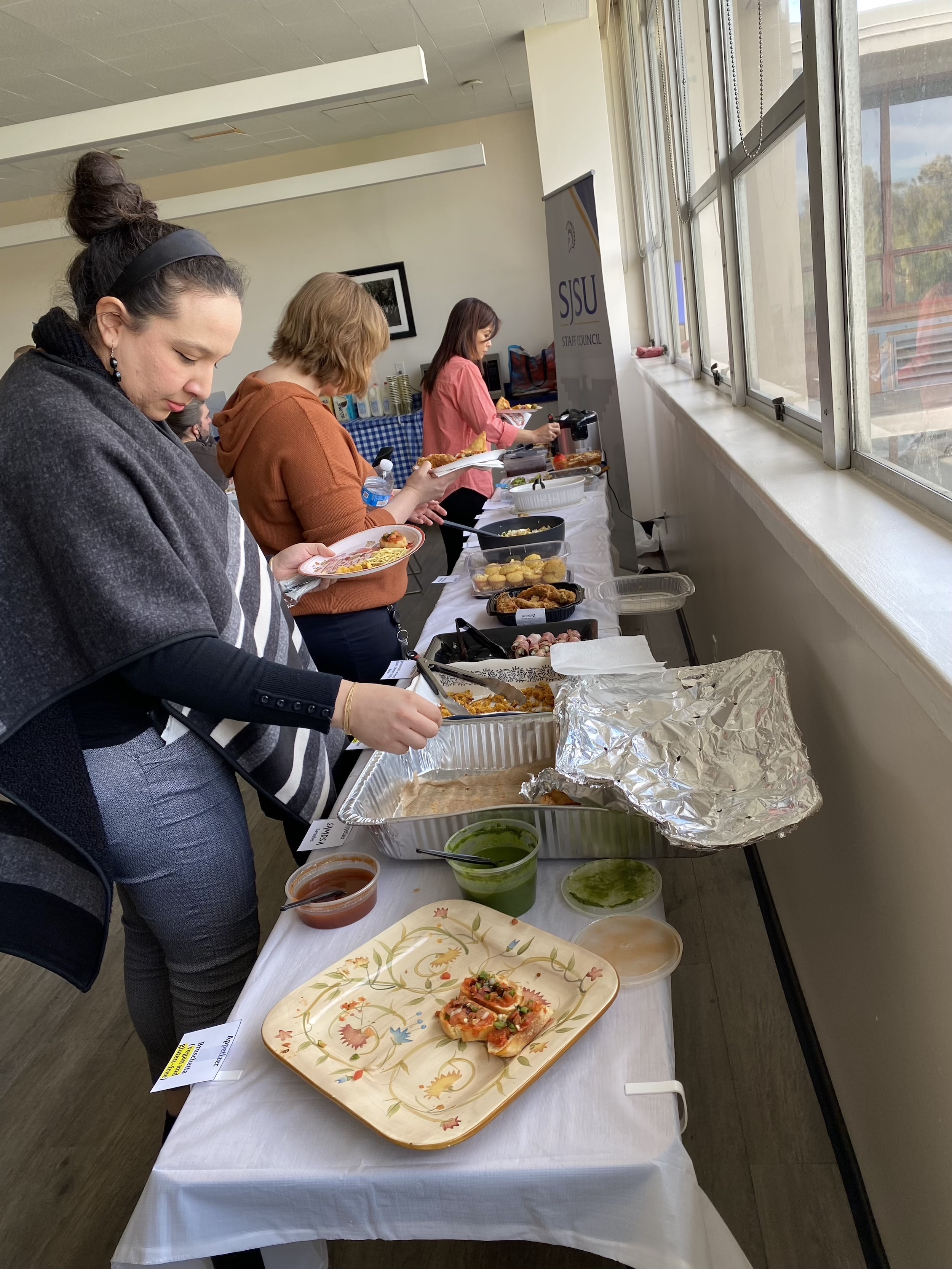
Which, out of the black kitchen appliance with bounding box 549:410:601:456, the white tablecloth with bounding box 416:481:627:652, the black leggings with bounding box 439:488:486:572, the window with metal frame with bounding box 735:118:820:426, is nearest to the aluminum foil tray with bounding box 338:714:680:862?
the white tablecloth with bounding box 416:481:627:652

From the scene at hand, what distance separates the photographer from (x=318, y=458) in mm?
1741

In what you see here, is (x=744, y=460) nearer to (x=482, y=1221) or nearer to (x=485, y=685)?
(x=485, y=685)

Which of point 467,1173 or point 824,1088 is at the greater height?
point 467,1173

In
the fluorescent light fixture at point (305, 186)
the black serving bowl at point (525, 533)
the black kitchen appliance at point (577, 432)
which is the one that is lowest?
the black serving bowl at point (525, 533)

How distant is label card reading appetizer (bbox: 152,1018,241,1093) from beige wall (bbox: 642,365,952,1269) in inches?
26.3

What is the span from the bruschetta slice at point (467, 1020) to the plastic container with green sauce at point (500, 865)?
138mm

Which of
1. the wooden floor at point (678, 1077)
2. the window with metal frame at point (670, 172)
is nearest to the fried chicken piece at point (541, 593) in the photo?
the wooden floor at point (678, 1077)

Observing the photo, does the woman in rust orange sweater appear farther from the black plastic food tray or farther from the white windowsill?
the white windowsill

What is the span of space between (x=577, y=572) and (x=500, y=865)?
1.23 metres

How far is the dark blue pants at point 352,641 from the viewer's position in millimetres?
1851

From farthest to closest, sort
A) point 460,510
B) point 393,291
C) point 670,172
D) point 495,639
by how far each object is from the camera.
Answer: point 393,291
point 670,172
point 460,510
point 495,639

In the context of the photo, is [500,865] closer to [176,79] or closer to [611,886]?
[611,886]

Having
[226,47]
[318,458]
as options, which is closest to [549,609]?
[318,458]

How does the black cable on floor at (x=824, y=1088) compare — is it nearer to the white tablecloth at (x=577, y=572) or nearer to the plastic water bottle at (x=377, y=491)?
the white tablecloth at (x=577, y=572)
